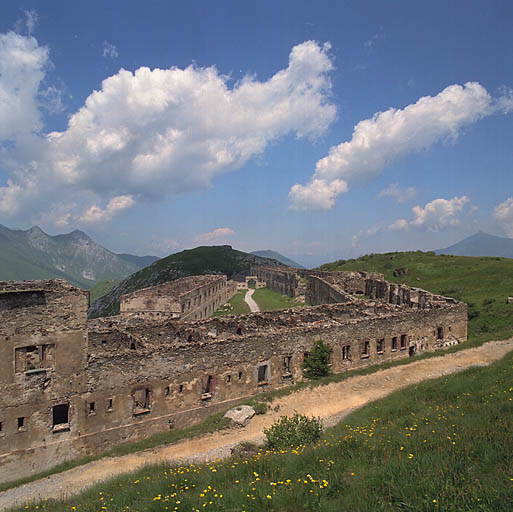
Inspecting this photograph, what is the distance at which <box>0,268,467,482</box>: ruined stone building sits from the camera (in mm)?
19188

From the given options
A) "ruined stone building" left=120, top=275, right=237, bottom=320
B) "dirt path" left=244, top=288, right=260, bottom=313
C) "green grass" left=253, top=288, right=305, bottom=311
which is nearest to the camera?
"ruined stone building" left=120, top=275, right=237, bottom=320

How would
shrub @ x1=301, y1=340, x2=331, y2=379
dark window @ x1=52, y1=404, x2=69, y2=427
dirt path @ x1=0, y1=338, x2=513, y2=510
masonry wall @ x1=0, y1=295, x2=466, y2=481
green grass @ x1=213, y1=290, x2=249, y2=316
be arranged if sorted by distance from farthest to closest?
green grass @ x1=213, y1=290, x2=249, y2=316, shrub @ x1=301, y1=340, x2=331, y2=379, dark window @ x1=52, y1=404, x2=69, y2=427, masonry wall @ x1=0, y1=295, x2=466, y2=481, dirt path @ x1=0, y1=338, x2=513, y2=510

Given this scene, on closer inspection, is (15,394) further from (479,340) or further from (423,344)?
(479,340)

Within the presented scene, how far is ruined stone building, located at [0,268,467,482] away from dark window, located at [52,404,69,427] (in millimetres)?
69

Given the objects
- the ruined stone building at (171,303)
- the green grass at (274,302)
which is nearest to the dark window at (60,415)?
the ruined stone building at (171,303)

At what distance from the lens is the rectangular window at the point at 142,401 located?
21891mm

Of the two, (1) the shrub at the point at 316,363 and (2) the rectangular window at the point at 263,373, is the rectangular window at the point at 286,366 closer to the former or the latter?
(1) the shrub at the point at 316,363

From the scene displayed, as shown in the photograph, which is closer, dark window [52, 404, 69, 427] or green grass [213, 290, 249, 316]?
dark window [52, 404, 69, 427]

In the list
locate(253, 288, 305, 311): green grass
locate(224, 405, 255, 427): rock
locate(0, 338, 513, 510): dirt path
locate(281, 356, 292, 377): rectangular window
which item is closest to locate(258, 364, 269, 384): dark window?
locate(281, 356, 292, 377): rectangular window

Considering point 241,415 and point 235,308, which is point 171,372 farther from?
point 235,308

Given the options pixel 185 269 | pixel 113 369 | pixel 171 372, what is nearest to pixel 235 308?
pixel 171 372

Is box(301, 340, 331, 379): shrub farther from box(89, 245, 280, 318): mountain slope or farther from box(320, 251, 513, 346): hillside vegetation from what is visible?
box(89, 245, 280, 318): mountain slope

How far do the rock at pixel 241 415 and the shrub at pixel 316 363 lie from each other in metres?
6.75

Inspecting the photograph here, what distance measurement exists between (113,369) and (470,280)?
180 feet
